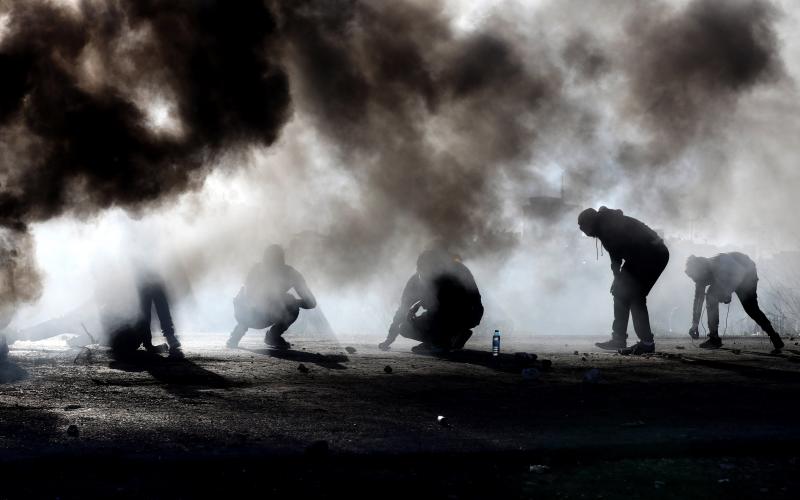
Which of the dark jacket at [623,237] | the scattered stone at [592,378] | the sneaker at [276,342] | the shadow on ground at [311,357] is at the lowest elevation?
the shadow on ground at [311,357]

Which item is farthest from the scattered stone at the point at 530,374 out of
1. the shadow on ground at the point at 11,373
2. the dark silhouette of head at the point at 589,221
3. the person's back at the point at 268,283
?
the person's back at the point at 268,283

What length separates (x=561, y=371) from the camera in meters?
8.17

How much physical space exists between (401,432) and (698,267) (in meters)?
9.38

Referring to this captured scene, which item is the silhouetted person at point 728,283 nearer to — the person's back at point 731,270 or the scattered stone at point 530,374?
the person's back at point 731,270

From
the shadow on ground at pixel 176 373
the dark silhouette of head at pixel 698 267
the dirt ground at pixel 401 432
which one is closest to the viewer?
the dirt ground at pixel 401 432

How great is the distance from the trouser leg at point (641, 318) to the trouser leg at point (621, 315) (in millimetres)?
199

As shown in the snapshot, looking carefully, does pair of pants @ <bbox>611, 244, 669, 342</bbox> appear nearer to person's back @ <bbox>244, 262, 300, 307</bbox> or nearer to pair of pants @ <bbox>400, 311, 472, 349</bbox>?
pair of pants @ <bbox>400, 311, 472, 349</bbox>

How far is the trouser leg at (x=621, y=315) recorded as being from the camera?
11125 millimetres

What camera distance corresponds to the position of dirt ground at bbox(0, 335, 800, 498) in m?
3.54

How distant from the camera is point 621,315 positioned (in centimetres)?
1148

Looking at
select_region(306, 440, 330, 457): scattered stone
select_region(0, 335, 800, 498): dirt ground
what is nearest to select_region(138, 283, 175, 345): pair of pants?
select_region(0, 335, 800, 498): dirt ground

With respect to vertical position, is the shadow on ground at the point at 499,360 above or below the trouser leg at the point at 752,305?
below

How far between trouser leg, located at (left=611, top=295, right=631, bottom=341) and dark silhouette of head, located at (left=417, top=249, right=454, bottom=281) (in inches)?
93.0

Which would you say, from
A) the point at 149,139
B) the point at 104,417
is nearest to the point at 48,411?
the point at 104,417
